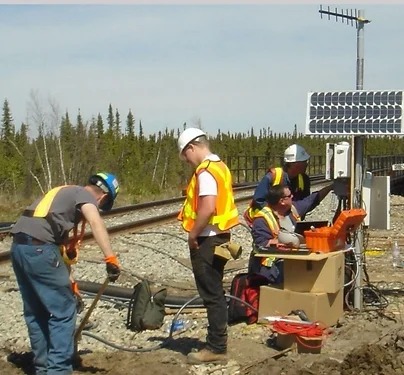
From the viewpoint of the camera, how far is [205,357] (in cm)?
639

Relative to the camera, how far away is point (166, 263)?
1200 centimetres

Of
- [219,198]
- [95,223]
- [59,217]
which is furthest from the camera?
[219,198]

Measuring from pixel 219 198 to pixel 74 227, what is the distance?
118 centimetres

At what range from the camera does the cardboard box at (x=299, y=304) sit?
24.1 ft

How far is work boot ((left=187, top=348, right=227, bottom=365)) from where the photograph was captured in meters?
6.39

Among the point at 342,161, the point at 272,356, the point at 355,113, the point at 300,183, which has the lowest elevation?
the point at 272,356

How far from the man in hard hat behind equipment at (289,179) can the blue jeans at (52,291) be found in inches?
107

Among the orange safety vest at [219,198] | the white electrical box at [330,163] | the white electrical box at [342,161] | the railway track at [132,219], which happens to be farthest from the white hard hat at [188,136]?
the railway track at [132,219]

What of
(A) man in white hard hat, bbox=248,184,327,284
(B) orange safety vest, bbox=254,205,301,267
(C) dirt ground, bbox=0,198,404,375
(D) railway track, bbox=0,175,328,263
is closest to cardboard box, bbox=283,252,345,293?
(A) man in white hard hat, bbox=248,184,327,284

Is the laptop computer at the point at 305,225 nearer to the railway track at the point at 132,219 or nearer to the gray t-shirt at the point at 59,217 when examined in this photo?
the gray t-shirt at the point at 59,217

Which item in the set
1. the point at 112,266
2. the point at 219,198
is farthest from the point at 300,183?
the point at 112,266

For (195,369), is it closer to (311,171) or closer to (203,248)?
(203,248)

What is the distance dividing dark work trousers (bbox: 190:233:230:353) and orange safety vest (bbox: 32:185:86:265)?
94cm

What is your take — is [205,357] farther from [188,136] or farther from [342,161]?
[342,161]
